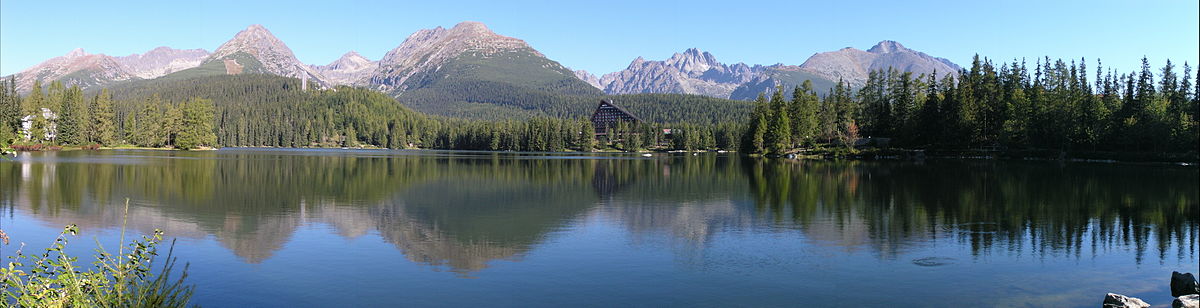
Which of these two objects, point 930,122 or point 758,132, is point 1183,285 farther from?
point 758,132

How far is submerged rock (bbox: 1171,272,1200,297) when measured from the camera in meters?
15.6

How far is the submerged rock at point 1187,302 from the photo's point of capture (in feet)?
45.4

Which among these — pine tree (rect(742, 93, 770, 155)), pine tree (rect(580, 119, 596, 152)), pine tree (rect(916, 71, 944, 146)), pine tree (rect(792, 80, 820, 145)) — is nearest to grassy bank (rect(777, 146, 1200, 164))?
pine tree (rect(916, 71, 944, 146))

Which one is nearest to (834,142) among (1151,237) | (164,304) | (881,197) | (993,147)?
(993,147)

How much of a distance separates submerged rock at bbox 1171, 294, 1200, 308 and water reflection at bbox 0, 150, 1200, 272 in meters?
5.68

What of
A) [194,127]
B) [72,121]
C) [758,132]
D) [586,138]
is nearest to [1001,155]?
[758,132]

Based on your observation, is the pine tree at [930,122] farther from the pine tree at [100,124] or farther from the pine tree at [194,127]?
the pine tree at [100,124]

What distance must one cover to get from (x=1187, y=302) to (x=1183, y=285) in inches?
85.1

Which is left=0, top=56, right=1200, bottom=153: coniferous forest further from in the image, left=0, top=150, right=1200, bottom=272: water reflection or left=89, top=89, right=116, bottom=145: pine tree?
left=0, top=150, right=1200, bottom=272: water reflection

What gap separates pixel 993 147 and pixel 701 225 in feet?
318

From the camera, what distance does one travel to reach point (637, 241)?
23.7 metres

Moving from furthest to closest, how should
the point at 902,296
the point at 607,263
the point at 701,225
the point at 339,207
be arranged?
1. the point at 339,207
2. the point at 701,225
3. the point at 607,263
4. the point at 902,296

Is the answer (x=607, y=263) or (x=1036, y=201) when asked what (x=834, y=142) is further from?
(x=607, y=263)

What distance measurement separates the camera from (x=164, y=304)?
35.2 feet
